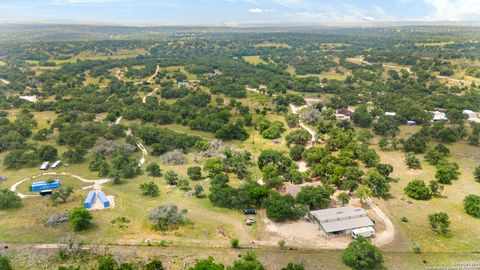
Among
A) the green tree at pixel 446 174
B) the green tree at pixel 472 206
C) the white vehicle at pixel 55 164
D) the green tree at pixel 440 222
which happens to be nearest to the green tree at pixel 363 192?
the green tree at pixel 440 222

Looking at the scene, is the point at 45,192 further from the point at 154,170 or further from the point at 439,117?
the point at 439,117

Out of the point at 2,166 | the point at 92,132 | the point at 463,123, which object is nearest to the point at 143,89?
the point at 92,132

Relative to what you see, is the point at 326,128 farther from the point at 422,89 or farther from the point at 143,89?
the point at 143,89

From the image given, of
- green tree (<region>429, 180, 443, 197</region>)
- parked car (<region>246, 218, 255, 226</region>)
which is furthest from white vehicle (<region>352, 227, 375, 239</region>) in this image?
green tree (<region>429, 180, 443, 197</region>)

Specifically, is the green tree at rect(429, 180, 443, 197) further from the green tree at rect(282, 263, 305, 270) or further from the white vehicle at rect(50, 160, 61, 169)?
the white vehicle at rect(50, 160, 61, 169)

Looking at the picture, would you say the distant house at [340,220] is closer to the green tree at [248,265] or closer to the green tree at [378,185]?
the green tree at [378,185]

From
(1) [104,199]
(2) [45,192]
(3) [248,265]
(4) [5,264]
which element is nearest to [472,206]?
(3) [248,265]
